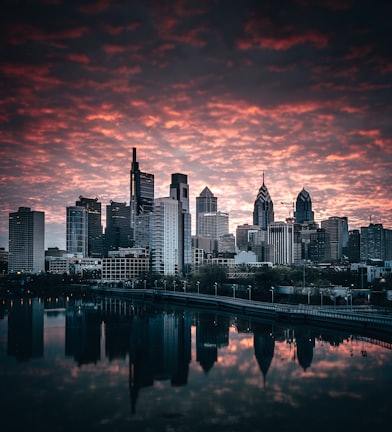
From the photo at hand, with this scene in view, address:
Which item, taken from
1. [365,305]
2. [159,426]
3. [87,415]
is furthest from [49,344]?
[365,305]

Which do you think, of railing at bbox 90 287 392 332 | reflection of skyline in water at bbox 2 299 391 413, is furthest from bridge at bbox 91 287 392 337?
reflection of skyline in water at bbox 2 299 391 413

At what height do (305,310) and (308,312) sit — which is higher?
(305,310)

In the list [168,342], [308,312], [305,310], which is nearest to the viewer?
[168,342]

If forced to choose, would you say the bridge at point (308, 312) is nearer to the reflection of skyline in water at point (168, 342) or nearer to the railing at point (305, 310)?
the railing at point (305, 310)

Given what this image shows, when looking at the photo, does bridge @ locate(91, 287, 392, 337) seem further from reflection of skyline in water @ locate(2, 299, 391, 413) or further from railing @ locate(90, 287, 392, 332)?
reflection of skyline in water @ locate(2, 299, 391, 413)

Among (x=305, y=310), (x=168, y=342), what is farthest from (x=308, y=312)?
(x=168, y=342)

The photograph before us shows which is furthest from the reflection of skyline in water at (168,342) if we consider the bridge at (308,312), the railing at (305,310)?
the railing at (305,310)

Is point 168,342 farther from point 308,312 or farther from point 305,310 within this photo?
point 305,310

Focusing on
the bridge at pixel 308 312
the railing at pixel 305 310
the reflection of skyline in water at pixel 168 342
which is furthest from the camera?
the railing at pixel 305 310
